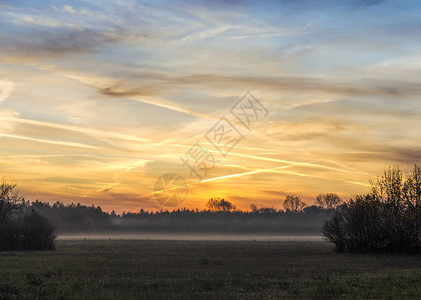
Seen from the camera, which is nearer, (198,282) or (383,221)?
(198,282)

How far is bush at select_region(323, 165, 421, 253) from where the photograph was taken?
66.2 m

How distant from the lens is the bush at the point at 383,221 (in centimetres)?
6625

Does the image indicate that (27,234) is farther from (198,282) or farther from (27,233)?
(198,282)

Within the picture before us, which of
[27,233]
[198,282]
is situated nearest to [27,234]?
[27,233]

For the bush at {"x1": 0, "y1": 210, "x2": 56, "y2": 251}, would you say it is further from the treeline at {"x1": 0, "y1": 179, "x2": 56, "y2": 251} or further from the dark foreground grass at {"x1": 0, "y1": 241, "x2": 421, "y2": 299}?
the dark foreground grass at {"x1": 0, "y1": 241, "x2": 421, "y2": 299}

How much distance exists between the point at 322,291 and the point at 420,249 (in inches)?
1676

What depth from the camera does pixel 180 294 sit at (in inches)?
1073

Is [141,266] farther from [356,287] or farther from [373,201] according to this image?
[373,201]

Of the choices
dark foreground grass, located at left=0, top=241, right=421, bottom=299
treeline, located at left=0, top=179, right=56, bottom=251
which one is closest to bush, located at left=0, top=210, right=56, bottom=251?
treeline, located at left=0, top=179, right=56, bottom=251

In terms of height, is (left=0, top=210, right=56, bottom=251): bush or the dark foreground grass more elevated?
(left=0, top=210, right=56, bottom=251): bush

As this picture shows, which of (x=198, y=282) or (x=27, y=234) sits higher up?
(x=27, y=234)

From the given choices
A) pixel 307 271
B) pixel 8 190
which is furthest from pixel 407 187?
pixel 8 190

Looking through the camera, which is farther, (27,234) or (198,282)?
(27,234)

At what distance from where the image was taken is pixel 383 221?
68.4 metres
